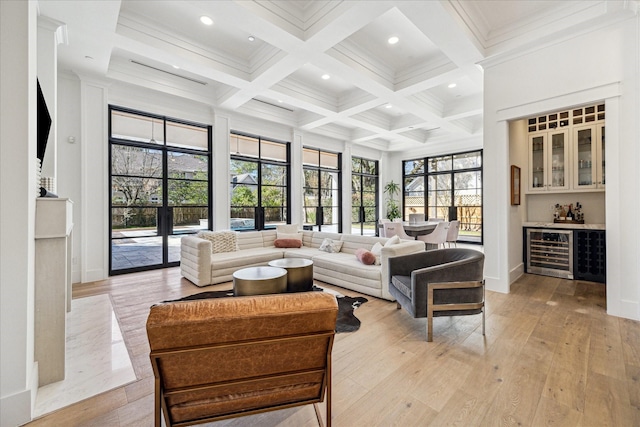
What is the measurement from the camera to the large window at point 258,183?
6.73 metres

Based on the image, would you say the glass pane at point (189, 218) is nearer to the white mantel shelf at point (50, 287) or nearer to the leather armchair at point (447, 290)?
the white mantel shelf at point (50, 287)

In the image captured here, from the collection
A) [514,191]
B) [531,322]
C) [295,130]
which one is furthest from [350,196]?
[531,322]

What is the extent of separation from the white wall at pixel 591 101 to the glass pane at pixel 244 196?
16.5ft

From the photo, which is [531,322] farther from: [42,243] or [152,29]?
[152,29]

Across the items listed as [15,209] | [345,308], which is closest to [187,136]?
[15,209]

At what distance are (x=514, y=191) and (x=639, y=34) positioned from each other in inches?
89.8

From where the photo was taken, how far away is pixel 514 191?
4.69 m

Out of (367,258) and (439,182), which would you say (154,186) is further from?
(439,182)

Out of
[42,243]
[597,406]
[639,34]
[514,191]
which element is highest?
[639,34]

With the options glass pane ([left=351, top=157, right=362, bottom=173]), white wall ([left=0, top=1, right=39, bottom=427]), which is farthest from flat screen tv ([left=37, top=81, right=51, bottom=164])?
glass pane ([left=351, top=157, right=362, bottom=173])

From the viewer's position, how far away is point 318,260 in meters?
4.70

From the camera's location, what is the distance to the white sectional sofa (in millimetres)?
3842

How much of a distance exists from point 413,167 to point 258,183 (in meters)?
6.11

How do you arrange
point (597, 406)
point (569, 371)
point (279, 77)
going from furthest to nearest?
point (279, 77), point (569, 371), point (597, 406)
